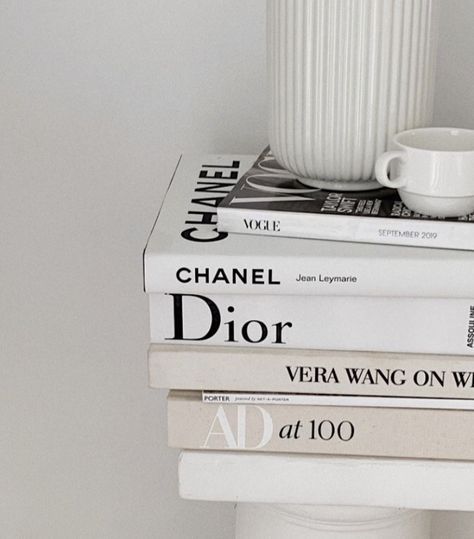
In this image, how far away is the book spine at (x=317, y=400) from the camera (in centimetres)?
74

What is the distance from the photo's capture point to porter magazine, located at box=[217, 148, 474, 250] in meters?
0.70

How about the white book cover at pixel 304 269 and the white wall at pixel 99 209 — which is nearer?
the white book cover at pixel 304 269

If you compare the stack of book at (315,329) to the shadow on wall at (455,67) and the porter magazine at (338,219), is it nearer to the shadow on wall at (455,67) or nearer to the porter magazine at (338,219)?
the porter magazine at (338,219)

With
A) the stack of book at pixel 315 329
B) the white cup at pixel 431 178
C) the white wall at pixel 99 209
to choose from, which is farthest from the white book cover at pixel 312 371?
the white wall at pixel 99 209

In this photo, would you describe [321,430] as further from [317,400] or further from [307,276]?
[307,276]

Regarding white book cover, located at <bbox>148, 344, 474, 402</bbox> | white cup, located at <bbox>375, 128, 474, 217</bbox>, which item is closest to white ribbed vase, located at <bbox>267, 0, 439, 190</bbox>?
white cup, located at <bbox>375, 128, 474, 217</bbox>

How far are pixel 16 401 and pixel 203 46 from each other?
1.50 feet

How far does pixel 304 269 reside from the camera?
2.28 feet

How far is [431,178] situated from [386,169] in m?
0.04

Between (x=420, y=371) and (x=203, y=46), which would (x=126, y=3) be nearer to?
(x=203, y=46)

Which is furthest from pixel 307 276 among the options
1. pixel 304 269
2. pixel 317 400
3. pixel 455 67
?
pixel 455 67

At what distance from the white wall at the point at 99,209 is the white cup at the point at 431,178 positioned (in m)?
0.31

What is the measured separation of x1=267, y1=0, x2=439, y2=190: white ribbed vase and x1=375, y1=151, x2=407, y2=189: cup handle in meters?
0.04

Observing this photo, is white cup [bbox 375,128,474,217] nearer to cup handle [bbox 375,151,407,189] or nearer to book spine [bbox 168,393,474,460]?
cup handle [bbox 375,151,407,189]
